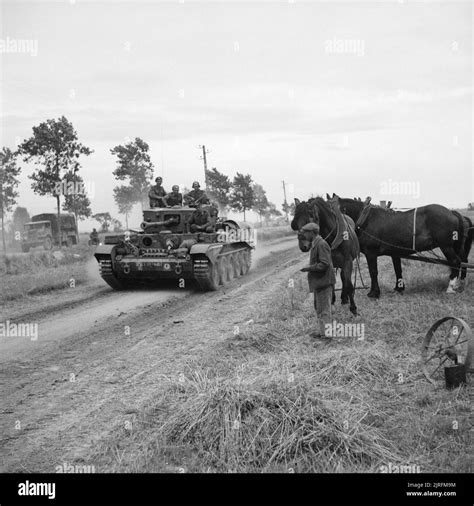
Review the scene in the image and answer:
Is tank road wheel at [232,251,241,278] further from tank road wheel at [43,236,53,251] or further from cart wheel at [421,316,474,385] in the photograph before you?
tank road wheel at [43,236,53,251]

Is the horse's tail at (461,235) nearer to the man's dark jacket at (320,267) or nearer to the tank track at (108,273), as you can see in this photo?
the man's dark jacket at (320,267)

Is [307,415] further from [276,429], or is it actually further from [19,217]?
[19,217]

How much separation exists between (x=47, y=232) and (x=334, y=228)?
3035cm

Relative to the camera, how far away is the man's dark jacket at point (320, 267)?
28.1ft

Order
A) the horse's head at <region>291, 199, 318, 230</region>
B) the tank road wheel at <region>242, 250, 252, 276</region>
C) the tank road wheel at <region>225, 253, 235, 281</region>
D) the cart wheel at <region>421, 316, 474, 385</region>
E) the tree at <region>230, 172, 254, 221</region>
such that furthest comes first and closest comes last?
the tree at <region>230, 172, 254, 221</region> < the tank road wheel at <region>242, 250, 252, 276</region> < the tank road wheel at <region>225, 253, 235, 281</region> < the horse's head at <region>291, 199, 318, 230</region> < the cart wheel at <region>421, 316, 474, 385</region>

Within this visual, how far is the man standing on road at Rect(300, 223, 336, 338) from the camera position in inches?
337

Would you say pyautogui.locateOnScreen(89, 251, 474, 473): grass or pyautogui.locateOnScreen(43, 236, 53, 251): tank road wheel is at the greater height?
pyautogui.locateOnScreen(43, 236, 53, 251): tank road wheel

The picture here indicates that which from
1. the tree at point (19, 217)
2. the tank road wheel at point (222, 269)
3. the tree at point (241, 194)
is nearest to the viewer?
the tank road wheel at point (222, 269)

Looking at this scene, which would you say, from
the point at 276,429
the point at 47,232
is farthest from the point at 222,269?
the point at 47,232

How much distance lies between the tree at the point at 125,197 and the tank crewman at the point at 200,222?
21590 millimetres

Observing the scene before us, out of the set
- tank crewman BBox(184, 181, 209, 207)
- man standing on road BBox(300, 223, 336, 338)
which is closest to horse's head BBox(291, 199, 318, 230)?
man standing on road BBox(300, 223, 336, 338)

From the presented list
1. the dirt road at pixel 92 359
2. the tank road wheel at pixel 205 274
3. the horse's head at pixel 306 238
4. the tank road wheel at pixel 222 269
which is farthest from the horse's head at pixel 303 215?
the tank road wheel at pixel 222 269
